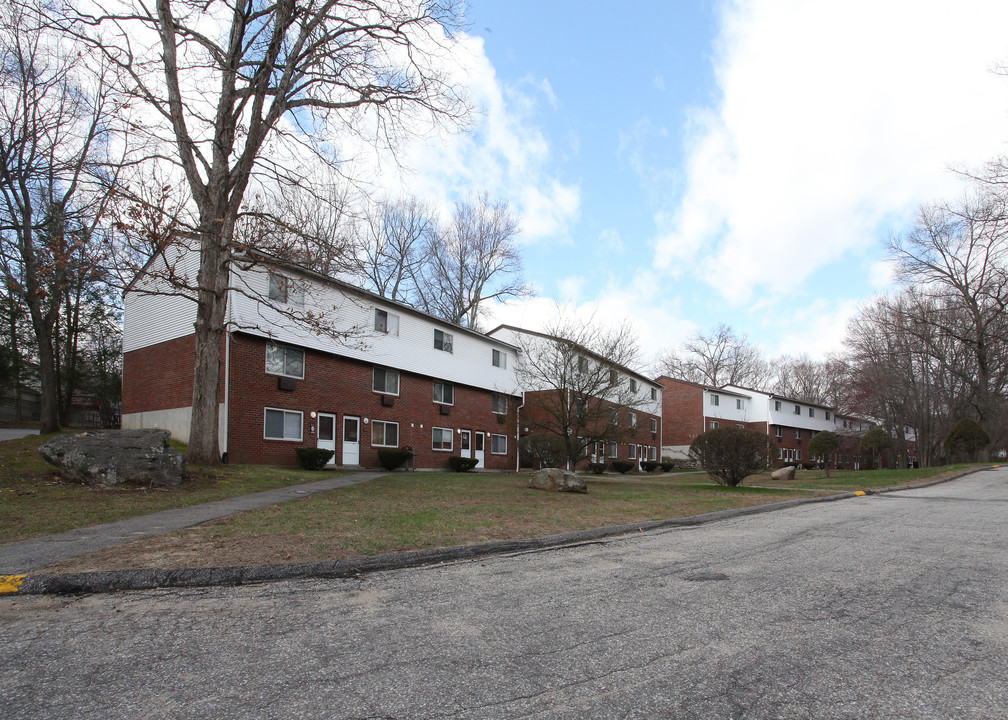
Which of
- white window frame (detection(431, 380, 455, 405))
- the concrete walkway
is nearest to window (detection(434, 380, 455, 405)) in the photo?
white window frame (detection(431, 380, 455, 405))

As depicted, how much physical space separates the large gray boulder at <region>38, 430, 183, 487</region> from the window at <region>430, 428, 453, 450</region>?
1631cm

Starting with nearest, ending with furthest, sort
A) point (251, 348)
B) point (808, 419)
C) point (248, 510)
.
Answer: point (248, 510) < point (251, 348) < point (808, 419)

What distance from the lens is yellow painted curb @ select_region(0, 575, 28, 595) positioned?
5.04 m

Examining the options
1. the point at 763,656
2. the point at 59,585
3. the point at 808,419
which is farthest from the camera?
the point at 808,419

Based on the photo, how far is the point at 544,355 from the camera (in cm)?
2267

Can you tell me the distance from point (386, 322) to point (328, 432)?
17.9 ft

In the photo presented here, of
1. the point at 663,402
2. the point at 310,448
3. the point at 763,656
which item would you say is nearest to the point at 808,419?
the point at 663,402

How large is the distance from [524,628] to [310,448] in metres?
18.0

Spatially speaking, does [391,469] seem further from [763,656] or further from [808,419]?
[808,419]

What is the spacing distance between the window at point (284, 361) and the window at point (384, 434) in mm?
4414

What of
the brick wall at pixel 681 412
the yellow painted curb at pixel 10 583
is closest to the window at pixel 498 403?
the brick wall at pixel 681 412

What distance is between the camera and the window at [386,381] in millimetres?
25094

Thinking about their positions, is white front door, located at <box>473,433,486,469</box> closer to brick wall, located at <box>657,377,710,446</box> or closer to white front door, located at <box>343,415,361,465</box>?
white front door, located at <box>343,415,361,465</box>

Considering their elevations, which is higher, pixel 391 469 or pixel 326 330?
pixel 326 330
